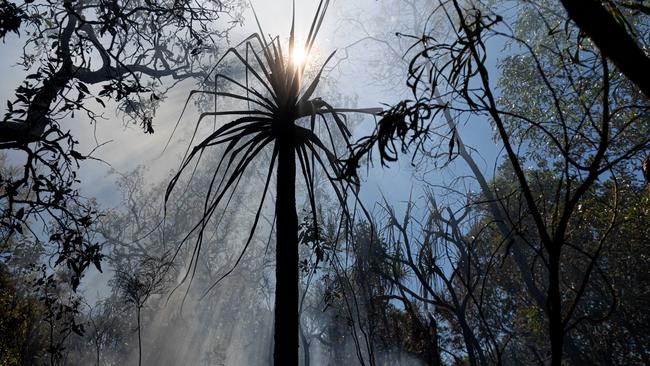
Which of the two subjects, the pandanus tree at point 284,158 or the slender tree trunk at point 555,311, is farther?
the pandanus tree at point 284,158

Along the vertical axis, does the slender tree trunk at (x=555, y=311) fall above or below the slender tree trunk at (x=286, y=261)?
below

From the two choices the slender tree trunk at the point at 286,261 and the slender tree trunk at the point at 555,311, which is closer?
the slender tree trunk at the point at 555,311

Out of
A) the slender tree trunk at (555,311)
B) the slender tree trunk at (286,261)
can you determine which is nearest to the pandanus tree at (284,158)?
the slender tree trunk at (286,261)

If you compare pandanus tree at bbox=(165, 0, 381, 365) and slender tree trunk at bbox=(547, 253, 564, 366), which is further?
pandanus tree at bbox=(165, 0, 381, 365)

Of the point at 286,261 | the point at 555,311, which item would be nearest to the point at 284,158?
the point at 286,261

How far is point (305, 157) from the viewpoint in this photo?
269 centimetres

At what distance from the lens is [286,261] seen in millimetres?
2332

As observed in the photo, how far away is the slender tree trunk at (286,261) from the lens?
7.14 ft

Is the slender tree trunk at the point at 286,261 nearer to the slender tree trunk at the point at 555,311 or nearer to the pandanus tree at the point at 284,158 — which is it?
the pandanus tree at the point at 284,158

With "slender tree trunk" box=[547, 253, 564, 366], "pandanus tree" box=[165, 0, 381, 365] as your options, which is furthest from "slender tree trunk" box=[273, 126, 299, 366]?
"slender tree trunk" box=[547, 253, 564, 366]

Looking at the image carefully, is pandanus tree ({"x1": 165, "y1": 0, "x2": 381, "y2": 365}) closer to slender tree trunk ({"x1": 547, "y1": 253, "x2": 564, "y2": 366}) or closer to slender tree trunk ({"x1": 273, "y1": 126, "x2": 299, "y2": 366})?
slender tree trunk ({"x1": 273, "y1": 126, "x2": 299, "y2": 366})

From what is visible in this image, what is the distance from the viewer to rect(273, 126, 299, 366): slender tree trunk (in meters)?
2.18

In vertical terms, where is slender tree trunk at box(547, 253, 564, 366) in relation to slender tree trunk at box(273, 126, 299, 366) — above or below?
below

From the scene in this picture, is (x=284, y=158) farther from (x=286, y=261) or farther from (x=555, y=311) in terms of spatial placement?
(x=555, y=311)
